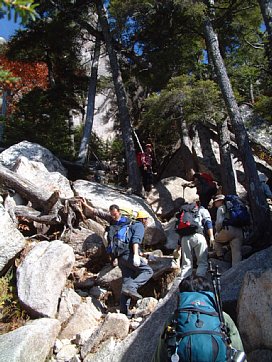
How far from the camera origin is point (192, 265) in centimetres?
787

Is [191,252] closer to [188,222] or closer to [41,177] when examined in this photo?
[188,222]

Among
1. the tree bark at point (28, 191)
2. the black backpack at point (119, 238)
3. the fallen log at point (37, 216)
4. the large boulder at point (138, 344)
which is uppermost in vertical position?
the tree bark at point (28, 191)

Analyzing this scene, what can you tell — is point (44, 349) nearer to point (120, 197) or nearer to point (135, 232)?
point (135, 232)

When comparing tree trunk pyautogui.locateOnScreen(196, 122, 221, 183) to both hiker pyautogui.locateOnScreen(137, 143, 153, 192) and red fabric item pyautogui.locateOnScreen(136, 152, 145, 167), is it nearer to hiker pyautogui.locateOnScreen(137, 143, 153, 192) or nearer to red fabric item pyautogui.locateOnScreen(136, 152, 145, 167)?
hiker pyautogui.locateOnScreen(137, 143, 153, 192)

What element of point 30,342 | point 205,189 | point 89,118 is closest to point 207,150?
point 89,118

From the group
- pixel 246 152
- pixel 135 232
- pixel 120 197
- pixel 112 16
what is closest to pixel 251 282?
pixel 135 232

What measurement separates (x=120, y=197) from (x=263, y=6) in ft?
22.8

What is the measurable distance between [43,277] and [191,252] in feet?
10.6

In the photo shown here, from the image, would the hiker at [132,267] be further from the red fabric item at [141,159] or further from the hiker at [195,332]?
the red fabric item at [141,159]

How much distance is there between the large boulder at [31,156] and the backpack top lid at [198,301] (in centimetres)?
1001

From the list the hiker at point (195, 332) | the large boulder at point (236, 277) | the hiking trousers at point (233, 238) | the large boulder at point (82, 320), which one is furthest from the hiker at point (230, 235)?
the hiker at point (195, 332)

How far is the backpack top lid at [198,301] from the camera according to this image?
4.05 meters

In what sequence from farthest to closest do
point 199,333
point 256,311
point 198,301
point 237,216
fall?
1. point 237,216
2. point 256,311
3. point 198,301
4. point 199,333

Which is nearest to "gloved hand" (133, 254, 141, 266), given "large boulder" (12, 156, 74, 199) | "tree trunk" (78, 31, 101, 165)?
"large boulder" (12, 156, 74, 199)
